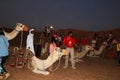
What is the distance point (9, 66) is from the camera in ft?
Result: 47.1

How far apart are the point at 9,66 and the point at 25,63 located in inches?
45.1

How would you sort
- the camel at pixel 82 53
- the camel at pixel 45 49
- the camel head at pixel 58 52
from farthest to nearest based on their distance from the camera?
1. the camel at pixel 45 49
2. the camel at pixel 82 53
3. the camel head at pixel 58 52

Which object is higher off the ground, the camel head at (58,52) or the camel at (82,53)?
the camel head at (58,52)

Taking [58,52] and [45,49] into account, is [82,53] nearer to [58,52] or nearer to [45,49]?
[45,49]

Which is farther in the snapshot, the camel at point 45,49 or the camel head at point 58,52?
the camel at point 45,49

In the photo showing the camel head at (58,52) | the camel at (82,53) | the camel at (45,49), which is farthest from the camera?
the camel at (45,49)

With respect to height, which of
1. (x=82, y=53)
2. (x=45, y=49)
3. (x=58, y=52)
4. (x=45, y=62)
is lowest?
(x=45, y=62)

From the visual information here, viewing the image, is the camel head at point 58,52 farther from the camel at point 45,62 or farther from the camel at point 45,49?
the camel at point 45,49

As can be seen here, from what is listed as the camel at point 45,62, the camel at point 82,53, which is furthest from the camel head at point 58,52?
the camel at point 82,53

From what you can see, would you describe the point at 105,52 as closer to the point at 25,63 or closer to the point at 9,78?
the point at 25,63

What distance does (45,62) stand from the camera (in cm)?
1290

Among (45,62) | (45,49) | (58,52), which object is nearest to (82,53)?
(45,49)

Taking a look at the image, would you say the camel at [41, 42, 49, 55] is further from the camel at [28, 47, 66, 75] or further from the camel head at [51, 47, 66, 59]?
the camel head at [51, 47, 66, 59]

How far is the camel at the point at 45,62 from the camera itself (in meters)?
12.6
